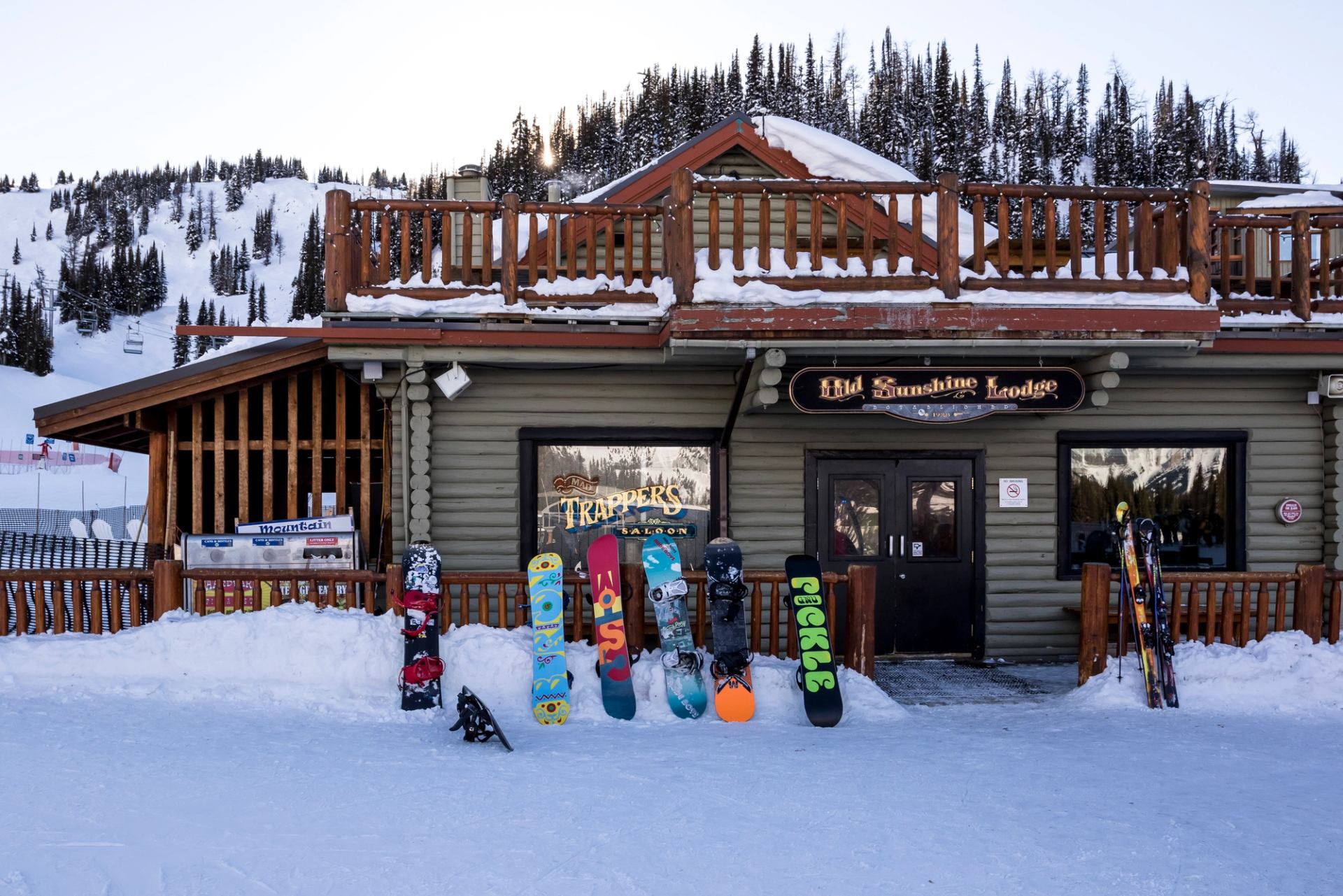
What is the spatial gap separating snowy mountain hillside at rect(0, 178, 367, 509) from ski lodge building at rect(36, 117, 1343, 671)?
1809 cm

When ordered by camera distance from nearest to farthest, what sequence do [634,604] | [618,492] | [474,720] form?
[474,720]
[634,604]
[618,492]

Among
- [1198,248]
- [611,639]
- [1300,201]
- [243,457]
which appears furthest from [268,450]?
[1300,201]

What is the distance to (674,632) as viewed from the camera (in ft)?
21.1

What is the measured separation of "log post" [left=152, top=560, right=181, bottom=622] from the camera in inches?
274

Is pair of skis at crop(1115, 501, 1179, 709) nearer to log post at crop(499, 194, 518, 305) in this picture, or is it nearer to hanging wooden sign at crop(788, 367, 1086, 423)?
hanging wooden sign at crop(788, 367, 1086, 423)

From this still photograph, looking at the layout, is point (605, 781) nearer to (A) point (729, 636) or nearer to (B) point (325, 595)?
(A) point (729, 636)

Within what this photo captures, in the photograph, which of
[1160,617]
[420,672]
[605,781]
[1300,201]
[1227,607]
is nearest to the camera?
[605,781]

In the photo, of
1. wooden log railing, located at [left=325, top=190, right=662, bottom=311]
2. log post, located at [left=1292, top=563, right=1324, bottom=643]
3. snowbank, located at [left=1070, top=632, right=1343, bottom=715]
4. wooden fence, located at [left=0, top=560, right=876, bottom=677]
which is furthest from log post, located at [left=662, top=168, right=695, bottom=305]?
log post, located at [left=1292, top=563, right=1324, bottom=643]

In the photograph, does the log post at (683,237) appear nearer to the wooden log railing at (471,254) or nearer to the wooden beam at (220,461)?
the wooden log railing at (471,254)

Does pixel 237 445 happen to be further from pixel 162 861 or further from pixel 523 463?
pixel 162 861

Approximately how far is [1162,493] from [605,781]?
6487mm

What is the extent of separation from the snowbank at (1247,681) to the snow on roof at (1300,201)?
24.9ft

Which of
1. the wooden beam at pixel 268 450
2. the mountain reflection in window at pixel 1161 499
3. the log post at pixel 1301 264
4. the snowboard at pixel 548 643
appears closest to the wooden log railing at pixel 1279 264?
the log post at pixel 1301 264

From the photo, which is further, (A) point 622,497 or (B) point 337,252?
(A) point 622,497
